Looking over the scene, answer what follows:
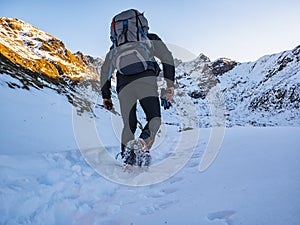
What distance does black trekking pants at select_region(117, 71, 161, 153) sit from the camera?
3.05 meters

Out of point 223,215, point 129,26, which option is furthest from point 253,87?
point 223,215

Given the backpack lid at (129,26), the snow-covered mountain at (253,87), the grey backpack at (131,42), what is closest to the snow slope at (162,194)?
the grey backpack at (131,42)

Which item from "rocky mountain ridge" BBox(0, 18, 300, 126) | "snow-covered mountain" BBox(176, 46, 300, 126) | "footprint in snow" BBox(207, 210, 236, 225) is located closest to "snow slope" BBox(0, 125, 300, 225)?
"footprint in snow" BBox(207, 210, 236, 225)

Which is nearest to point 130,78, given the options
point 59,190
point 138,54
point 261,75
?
point 138,54

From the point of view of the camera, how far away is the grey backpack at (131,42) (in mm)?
2982

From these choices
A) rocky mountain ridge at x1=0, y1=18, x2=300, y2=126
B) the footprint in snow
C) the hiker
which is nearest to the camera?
the footprint in snow

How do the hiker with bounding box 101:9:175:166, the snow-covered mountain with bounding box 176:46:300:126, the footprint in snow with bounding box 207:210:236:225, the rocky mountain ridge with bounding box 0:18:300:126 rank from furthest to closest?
the snow-covered mountain with bounding box 176:46:300:126 < the rocky mountain ridge with bounding box 0:18:300:126 < the hiker with bounding box 101:9:175:166 < the footprint in snow with bounding box 207:210:236:225

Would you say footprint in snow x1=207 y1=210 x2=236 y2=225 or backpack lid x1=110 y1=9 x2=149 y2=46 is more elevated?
backpack lid x1=110 y1=9 x2=149 y2=46

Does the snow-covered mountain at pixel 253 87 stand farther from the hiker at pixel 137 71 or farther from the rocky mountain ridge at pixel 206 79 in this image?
the hiker at pixel 137 71

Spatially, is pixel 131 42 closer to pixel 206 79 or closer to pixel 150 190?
pixel 150 190

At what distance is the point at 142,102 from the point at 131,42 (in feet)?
2.76

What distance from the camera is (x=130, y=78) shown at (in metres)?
3.12

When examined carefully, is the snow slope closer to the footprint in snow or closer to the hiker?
the footprint in snow

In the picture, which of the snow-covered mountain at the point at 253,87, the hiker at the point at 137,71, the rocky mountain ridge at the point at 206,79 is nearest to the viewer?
the hiker at the point at 137,71
